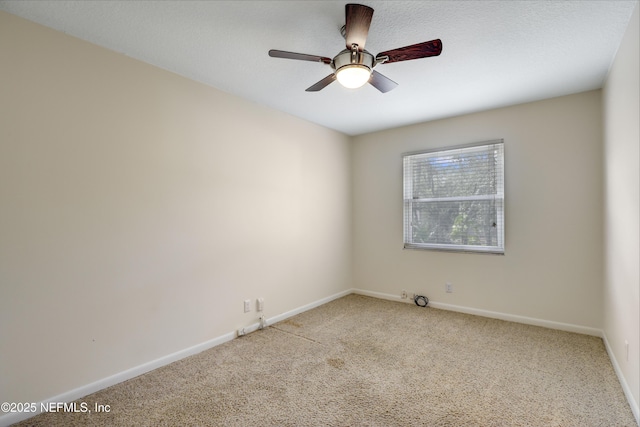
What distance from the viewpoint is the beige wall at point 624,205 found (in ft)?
6.08

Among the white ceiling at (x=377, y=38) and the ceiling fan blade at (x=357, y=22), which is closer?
the ceiling fan blade at (x=357, y=22)

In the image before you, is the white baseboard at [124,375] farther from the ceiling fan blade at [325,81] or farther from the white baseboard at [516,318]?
the ceiling fan blade at [325,81]

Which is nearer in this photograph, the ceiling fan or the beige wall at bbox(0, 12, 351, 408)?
the ceiling fan

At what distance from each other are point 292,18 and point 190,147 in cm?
142

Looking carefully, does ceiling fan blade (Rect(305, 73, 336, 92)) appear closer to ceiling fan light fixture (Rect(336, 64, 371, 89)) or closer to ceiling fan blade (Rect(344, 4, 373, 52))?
ceiling fan light fixture (Rect(336, 64, 371, 89))

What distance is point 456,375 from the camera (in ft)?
7.72

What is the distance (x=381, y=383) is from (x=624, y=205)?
2093 mm

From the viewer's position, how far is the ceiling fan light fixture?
6.30ft

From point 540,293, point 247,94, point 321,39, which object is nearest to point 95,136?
point 247,94

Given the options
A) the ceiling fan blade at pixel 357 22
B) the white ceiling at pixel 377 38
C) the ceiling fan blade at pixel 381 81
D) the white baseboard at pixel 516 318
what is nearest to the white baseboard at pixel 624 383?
the white baseboard at pixel 516 318

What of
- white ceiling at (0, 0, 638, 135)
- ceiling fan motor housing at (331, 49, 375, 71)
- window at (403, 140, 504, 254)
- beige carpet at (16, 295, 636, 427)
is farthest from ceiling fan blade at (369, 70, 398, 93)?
beige carpet at (16, 295, 636, 427)

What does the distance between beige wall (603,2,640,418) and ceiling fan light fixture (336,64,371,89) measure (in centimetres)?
152

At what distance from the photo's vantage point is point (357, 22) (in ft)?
5.58

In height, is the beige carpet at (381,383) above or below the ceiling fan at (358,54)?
below
